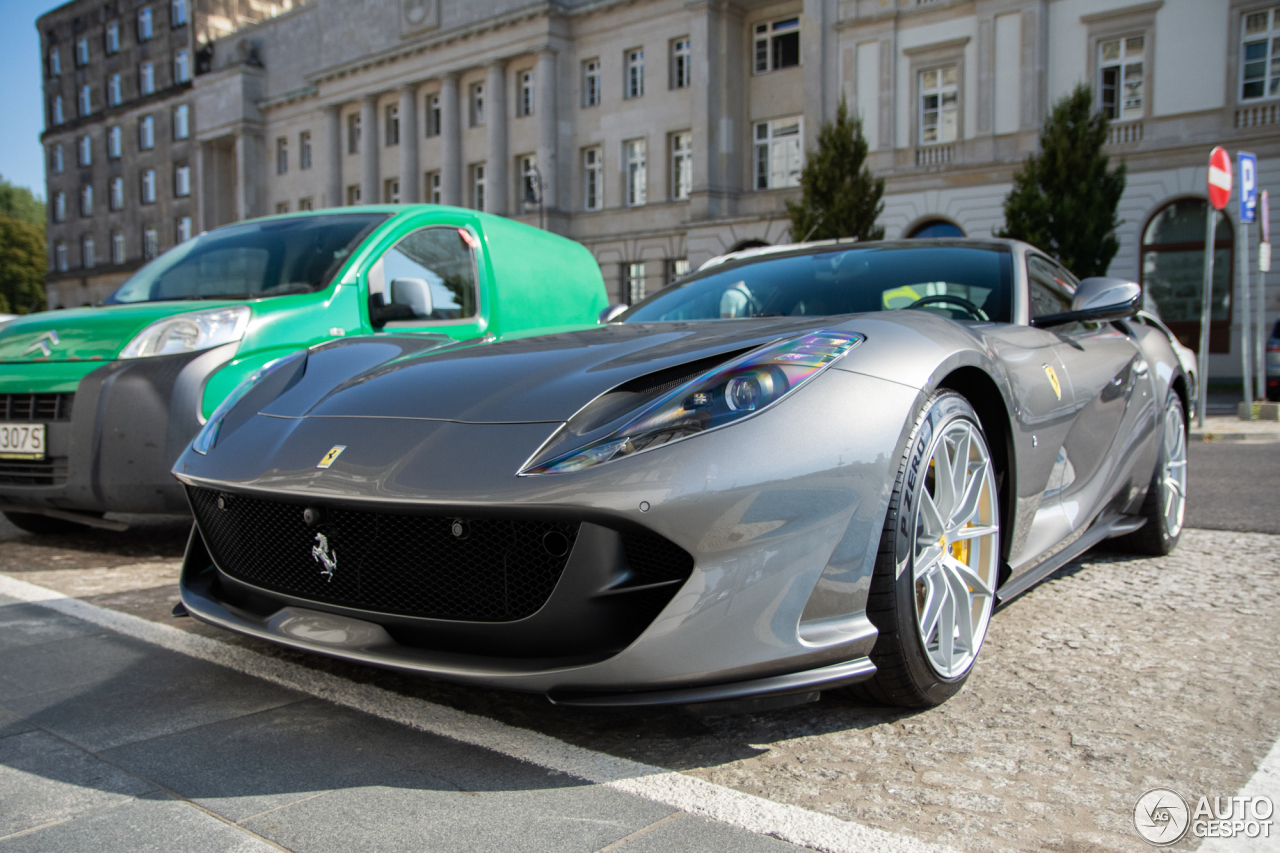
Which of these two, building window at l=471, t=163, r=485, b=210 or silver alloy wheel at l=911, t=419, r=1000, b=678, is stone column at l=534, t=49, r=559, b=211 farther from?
silver alloy wheel at l=911, t=419, r=1000, b=678

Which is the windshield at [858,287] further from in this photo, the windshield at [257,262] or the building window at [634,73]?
the building window at [634,73]

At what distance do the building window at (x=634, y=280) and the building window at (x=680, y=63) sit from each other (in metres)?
5.82

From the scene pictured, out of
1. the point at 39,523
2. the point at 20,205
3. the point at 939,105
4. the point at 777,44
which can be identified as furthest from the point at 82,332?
the point at 20,205

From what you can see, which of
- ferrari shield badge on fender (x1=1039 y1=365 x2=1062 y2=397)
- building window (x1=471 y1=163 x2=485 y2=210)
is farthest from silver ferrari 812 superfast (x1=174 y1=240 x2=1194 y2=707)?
building window (x1=471 y1=163 x2=485 y2=210)

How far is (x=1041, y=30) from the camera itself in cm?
2452

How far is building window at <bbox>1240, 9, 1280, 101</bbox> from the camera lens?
22.4m

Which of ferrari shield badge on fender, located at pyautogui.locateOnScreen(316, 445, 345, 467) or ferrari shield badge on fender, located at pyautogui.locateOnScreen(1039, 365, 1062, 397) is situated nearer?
ferrari shield badge on fender, located at pyautogui.locateOnScreen(316, 445, 345, 467)

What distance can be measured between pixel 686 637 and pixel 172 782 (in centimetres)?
105

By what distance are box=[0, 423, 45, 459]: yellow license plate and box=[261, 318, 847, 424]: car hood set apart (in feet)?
7.19

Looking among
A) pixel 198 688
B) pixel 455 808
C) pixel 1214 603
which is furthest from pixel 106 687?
pixel 1214 603

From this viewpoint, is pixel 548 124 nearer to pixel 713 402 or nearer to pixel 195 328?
pixel 195 328

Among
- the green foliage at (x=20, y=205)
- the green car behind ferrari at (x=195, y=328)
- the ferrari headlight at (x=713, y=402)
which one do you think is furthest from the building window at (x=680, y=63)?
the green foliage at (x=20, y=205)

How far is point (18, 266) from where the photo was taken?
240ft

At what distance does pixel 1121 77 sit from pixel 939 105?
422 cm
